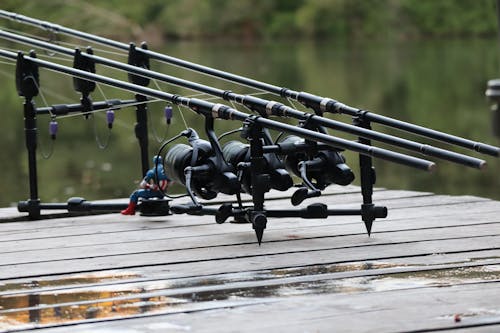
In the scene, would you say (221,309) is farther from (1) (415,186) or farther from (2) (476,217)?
(1) (415,186)

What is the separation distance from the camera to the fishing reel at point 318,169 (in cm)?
382

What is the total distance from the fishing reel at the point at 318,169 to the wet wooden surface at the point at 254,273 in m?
0.16

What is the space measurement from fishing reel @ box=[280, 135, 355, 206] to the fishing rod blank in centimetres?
22

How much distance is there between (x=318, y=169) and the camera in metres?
3.87

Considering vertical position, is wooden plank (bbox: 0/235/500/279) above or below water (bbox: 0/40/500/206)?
below

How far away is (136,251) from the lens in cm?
377

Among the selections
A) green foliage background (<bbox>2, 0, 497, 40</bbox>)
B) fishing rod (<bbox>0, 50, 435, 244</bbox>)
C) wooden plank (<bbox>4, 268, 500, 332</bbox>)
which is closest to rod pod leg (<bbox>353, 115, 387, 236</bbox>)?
fishing rod (<bbox>0, 50, 435, 244</bbox>)

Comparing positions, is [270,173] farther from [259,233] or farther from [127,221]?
[127,221]

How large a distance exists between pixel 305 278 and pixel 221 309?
41cm

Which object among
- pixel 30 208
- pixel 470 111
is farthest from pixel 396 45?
pixel 30 208

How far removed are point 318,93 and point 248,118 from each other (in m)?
15.0

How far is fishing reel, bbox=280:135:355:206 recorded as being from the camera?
3816mm

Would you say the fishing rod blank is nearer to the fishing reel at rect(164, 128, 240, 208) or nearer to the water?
the fishing reel at rect(164, 128, 240, 208)

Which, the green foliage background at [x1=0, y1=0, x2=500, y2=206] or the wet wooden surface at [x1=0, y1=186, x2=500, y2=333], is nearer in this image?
the wet wooden surface at [x1=0, y1=186, x2=500, y2=333]
